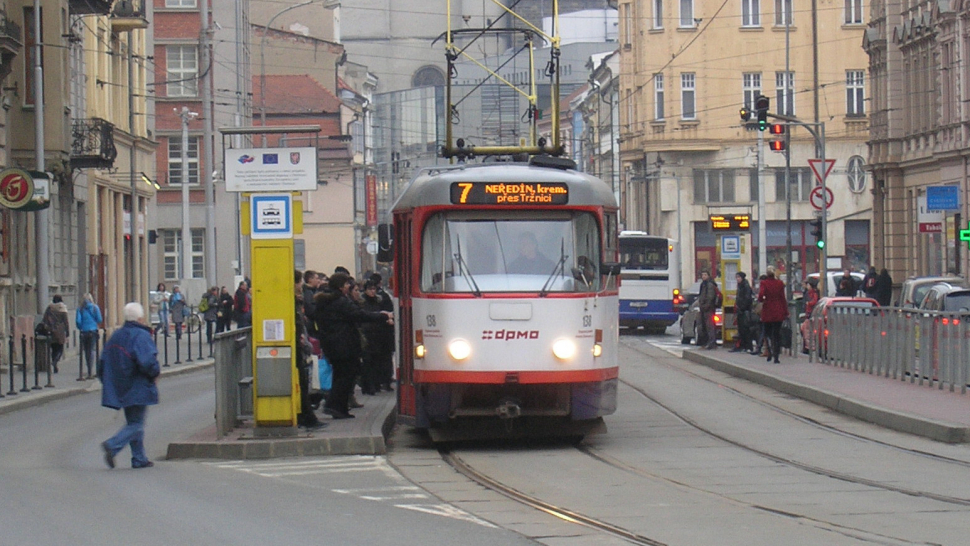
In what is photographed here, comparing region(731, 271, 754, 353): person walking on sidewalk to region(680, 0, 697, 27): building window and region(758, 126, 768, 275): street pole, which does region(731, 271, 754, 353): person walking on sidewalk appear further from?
region(680, 0, 697, 27): building window

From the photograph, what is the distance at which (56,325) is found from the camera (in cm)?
3058

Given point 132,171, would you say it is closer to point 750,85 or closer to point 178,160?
point 178,160

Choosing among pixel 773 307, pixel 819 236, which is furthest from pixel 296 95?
pixel 773 307

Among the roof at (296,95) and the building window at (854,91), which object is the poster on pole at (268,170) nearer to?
the building window at (854,91)

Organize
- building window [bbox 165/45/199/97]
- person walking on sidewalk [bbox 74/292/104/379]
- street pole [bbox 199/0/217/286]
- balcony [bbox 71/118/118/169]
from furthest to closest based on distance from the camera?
1. building window [bbox 165/45/199/97]
2. street pole [bbox 199/0/217/286]
3. balcony [bbox 71/118/118/169]
4. person walking on sidewalk [bbox 74/292/104/379]

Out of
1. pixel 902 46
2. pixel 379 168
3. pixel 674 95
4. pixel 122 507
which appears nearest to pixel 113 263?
pixel 902 46

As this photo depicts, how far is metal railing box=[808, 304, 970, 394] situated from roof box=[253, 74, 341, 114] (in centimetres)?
6007

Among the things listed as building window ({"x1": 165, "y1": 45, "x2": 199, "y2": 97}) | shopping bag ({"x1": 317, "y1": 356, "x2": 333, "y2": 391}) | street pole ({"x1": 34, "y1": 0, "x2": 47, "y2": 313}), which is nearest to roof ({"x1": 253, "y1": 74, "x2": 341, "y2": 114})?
building window ({"x1": 165, "y1": 45, "x2": 199, "y2": 97})

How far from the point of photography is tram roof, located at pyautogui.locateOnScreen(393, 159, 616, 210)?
14867 millimetres

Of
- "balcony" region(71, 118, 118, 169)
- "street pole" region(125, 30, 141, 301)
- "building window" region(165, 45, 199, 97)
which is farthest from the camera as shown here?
"building window" region(165, 45, 199, 97)

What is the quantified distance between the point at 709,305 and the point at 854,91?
39.6 meters

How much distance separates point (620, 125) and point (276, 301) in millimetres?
62015

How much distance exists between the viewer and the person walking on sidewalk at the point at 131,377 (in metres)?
13.6

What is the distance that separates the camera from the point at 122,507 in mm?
11047
